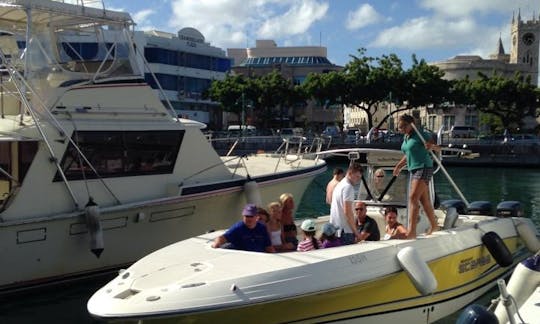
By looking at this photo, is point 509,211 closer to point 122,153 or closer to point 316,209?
point 122,153

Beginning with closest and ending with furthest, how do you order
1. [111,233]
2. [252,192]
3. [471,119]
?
[111,233] → [252,192] → [471,119]

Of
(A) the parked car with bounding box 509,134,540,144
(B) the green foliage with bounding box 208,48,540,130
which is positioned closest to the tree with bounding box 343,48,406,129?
(B) the green foliage with bounding box 208,48,540,130

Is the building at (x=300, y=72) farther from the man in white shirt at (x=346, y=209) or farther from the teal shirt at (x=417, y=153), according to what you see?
the man in white shirt at (x=346, y=209)

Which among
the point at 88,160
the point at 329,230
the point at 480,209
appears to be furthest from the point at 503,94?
the point at 329,230

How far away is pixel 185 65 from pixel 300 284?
56050mm

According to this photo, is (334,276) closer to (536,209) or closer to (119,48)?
(119,48)

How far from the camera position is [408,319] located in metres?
7.55

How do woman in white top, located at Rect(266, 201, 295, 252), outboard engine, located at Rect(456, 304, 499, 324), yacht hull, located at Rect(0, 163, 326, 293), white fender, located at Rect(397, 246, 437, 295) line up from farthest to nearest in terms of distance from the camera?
yacht hull, located at Rect(0, 163, 326, 293), woman in white top, located at Rect(266, 201, 295, 252), white fender, located at Rect(397, 246, 437, 295), outboard engine, located at Rect(456, 304, 499, 324)

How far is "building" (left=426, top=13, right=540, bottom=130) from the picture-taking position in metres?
90.4

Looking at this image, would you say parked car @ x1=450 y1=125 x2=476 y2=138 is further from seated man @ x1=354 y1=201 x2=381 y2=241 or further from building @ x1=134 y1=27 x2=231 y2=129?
seated man @ x1=354 y1=201 x2=381 y2=241

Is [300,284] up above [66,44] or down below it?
below

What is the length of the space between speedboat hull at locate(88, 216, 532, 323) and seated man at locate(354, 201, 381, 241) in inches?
29.2

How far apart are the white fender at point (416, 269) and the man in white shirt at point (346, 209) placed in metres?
0.82

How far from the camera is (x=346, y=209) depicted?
7941mm
